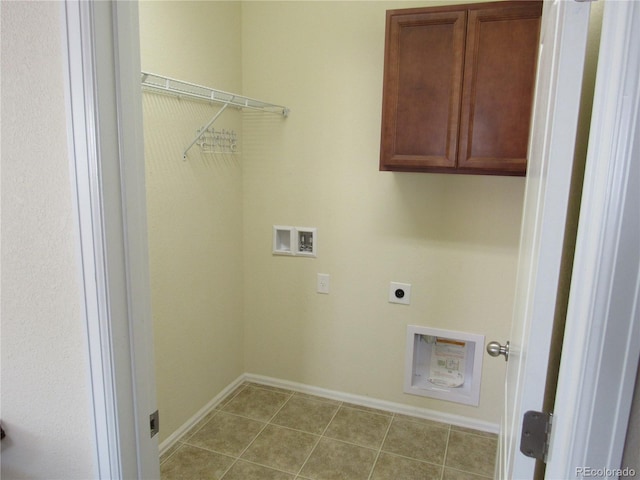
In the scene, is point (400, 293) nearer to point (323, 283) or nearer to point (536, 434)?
point (323, 283)

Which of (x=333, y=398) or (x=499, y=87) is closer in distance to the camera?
(x=499, y=87)

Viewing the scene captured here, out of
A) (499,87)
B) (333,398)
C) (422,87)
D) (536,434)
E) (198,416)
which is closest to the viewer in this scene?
(536,434)

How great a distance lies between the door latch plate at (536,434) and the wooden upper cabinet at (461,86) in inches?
57.3

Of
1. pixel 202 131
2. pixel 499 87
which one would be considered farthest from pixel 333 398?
pixel 499 87

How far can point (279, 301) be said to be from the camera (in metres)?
2.91

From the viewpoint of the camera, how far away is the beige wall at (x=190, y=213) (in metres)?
2.11

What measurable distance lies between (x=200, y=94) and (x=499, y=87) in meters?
1.45

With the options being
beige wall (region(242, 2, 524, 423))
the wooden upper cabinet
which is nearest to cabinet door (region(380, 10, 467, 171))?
the wooden upper cabinet

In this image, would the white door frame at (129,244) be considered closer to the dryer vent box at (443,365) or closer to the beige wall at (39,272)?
the beige wall at (39,272)

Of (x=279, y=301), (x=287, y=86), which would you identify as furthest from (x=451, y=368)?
(x=287, y=86)

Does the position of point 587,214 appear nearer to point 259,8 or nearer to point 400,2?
point 400,2

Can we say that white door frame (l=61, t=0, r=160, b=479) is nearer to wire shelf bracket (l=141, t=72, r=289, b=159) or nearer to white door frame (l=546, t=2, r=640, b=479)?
white door frame (l=546, t=2, r=640, b=479)

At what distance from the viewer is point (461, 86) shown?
78.2 inches

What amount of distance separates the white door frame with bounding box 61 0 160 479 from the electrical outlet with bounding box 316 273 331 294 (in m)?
1.77
